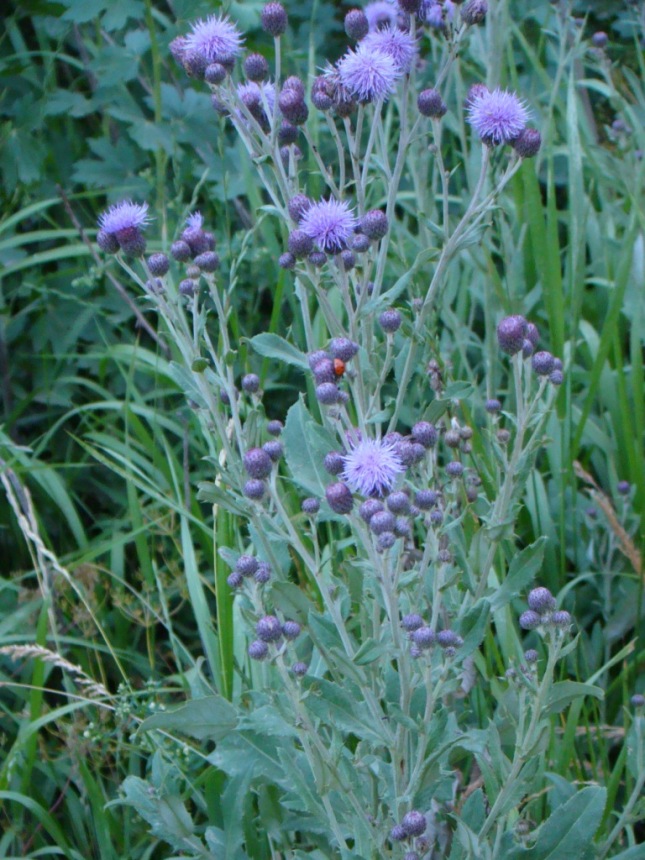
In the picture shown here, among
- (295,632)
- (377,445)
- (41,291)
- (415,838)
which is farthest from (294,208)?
(41,291)

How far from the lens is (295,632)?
162 cm

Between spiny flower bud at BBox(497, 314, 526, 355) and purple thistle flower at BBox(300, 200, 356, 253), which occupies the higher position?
purple thistle flower at BBox(300, 200, 356, 253)

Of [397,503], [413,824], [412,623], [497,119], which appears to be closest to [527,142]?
[497,119]

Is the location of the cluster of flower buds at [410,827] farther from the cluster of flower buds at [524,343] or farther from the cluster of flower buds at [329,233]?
the cluster of flower buds at [329,233]

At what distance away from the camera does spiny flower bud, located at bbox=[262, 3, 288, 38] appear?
185 centimetres

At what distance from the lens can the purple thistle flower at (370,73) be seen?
5.63 ft

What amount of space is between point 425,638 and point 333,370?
42 cm

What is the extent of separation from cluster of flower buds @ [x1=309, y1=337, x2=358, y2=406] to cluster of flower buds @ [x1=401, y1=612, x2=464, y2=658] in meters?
0.34

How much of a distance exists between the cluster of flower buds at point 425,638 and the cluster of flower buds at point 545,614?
0.12 m

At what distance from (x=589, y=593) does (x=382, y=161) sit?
1343mm

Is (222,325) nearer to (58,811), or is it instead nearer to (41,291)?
(58,811)

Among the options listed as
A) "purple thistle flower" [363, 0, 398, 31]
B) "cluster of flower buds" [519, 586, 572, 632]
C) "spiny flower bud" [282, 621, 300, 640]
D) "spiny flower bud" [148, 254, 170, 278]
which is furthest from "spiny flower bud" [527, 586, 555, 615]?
"purple thistle flower" [363, 0, 398, 31]

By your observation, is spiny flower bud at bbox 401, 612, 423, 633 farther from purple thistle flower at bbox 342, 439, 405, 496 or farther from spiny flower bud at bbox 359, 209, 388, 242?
spiny flower bud at bbox 359, 209, 388, 242

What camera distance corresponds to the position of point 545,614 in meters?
1.57
